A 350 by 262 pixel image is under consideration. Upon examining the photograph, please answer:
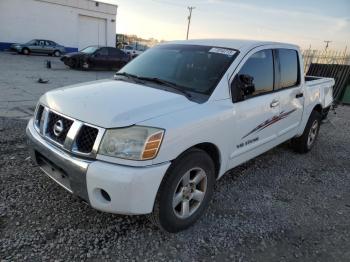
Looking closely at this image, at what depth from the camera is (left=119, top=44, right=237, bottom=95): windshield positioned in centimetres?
332

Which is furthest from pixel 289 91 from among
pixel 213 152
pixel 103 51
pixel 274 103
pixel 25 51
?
pixel 25 51

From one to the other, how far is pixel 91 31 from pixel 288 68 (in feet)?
112

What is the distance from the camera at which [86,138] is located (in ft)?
8.50

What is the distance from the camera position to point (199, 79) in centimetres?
337

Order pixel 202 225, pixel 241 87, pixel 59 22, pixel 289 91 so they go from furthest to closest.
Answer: pixel 59 22, pixel 289 91, pixel 241 87, pixel 202 225

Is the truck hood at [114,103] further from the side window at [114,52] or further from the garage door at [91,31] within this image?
the garage door at [91,31]

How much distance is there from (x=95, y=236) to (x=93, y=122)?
1.04m

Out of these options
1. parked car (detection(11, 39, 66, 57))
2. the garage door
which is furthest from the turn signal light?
the garage door

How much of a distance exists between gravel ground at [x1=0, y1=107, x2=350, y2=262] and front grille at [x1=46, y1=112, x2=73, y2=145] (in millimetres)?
794

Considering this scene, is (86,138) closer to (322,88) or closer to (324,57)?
(322,88)

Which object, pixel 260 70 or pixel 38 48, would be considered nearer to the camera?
pixel 260 70

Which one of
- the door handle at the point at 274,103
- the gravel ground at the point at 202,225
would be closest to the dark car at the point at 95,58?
the gravel ground at the point at 202,225

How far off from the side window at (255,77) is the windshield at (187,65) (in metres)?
0.20

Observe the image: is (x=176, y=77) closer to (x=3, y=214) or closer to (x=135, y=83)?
(x=135, y=83)
